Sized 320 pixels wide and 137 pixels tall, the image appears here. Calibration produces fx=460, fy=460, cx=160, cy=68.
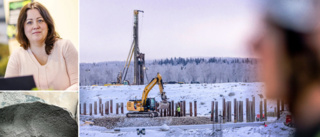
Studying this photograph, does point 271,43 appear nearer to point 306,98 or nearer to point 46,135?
point 306,98

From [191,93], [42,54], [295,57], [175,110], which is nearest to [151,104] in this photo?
[175,110]

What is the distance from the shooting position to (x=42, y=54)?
5.96m

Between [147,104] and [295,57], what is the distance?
190cm

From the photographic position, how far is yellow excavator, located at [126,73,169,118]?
225 inches

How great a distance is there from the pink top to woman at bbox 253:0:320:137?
91.4 inches

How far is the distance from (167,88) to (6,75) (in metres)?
2.12

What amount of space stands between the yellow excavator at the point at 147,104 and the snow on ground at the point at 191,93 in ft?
0.16

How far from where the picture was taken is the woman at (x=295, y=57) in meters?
5.53

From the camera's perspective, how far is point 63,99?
5.92 m

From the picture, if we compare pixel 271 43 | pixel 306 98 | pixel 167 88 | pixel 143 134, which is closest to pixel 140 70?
pixel 167 88

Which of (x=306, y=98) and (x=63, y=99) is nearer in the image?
(x=306, y=98)

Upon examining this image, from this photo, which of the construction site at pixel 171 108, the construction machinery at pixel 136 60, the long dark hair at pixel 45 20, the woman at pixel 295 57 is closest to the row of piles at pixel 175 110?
the construction site at pixel 171 108

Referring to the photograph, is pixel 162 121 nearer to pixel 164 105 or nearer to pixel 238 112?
pixel 164 105

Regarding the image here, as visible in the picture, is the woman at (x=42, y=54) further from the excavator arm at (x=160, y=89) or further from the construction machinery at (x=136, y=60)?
the excavator arm at (x=160, y=89)
